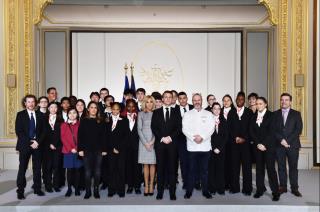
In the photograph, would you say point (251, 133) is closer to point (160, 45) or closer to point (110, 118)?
point (110, 118)

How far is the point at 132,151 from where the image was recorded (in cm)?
705

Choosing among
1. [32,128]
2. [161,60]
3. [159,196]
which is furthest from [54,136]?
[161,60]

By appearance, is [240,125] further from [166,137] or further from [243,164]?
[166,137]

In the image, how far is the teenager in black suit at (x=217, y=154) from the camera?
6840 millimetres

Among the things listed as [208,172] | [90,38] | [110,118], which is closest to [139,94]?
[110,118]

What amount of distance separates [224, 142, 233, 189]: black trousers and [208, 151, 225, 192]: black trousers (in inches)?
5.9

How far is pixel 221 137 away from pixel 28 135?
8.10 ft

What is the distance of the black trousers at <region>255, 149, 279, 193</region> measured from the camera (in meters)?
6.56

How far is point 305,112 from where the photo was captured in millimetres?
9234

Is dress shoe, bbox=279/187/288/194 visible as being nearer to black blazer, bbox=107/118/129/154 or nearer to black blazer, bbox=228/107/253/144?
black blazer, bbox=228/107/253/144

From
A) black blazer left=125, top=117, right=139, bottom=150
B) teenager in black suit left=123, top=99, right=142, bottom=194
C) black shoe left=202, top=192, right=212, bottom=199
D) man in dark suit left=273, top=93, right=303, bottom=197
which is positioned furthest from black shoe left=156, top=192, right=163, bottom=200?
man in dark suit left=273, top=93, right=303, bottom=197

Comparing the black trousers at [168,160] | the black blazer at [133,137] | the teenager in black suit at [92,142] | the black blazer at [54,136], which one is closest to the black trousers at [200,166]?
the black trousers at [168,160]

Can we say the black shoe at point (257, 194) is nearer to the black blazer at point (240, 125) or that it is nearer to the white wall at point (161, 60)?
the black blazer at point (240, 125)

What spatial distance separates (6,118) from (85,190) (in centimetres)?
291
